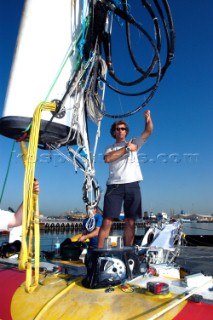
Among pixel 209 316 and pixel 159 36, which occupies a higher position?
pixel 159 36

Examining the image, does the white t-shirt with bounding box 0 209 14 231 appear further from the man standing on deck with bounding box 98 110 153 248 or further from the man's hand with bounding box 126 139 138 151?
the man's hand with bounding box 126 139 138 151

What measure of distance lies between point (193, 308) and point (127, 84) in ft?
11.4

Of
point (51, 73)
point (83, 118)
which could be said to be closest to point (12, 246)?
point (83, 118)

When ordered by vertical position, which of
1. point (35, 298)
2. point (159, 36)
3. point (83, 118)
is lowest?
point (35, 298)

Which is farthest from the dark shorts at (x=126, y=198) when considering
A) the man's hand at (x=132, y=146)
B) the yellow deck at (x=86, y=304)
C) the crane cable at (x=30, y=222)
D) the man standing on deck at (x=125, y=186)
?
the yellow deck at (x=86, y=304)

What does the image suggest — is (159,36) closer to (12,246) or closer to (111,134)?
(111,134)

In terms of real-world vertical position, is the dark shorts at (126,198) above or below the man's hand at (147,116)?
below

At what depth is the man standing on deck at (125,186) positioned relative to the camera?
411 centimetres

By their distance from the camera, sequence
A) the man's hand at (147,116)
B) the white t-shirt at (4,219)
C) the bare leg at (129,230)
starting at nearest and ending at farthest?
the white t-shirt at (4,219) < the man's hand at (147,116) < the bare leg at (129,230)

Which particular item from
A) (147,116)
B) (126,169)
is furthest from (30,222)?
(147,116)

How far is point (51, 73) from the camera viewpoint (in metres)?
4.31

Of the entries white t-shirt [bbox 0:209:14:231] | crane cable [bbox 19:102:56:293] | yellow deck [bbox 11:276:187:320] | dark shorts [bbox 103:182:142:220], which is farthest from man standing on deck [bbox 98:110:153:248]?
white t-shirt [bbox 0:209:14:231]

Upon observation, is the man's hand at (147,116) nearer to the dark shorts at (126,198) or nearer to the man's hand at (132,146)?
the man's hand at (132,146)

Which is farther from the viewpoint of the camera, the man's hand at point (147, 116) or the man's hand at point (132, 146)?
the man's hand at point (147, 116)
